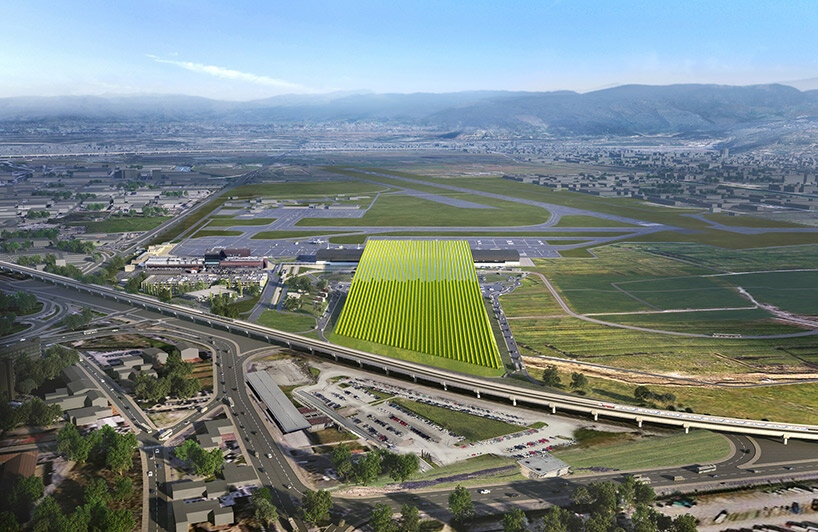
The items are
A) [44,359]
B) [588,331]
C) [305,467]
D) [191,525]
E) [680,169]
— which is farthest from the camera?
[680,169]

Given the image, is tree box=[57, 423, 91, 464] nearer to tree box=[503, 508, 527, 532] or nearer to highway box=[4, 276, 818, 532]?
highway box=[4, 276, 818, 532]

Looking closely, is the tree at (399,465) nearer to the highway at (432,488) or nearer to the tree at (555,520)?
the highway at (432,488)

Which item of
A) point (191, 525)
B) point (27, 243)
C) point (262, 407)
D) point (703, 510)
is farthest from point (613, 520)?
point (27, 243)

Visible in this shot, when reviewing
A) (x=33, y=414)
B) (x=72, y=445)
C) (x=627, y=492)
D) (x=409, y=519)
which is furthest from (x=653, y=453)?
(x=33, y=414)

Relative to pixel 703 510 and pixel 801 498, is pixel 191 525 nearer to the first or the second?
pixel 703 510

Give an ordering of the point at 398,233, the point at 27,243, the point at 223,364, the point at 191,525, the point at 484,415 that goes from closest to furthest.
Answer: the point at 191,525 → the point at 484,415 → the point at 223,364 → the point at 27,243 → the point at 398,233

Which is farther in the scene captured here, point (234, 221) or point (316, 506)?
point (234, 221)

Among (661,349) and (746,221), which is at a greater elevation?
(746,221)

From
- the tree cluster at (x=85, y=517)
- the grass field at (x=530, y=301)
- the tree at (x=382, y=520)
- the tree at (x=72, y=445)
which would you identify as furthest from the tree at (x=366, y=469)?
the grass field at (x=530, y=301)

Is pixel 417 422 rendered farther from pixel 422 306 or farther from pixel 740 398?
pixel 740 398
